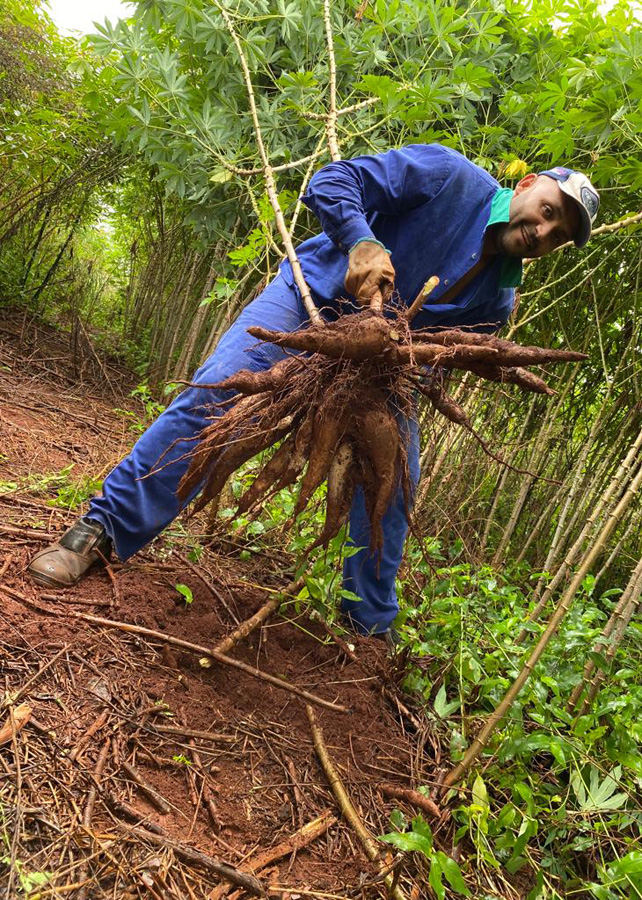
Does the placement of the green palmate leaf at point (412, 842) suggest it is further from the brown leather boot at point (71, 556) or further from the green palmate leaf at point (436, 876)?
the brown leather boot at point (71, 556)

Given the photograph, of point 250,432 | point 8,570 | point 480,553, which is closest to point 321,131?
point 250,432

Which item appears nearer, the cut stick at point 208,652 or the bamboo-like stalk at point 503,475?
the cut stick at point 208,652

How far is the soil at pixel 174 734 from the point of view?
1069mm

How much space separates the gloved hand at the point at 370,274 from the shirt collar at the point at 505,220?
1.54 feet

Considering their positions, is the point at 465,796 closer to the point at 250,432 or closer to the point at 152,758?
the point at 152,758

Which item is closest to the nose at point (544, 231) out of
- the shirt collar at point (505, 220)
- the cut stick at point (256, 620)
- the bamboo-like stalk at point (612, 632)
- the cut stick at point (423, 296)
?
the shirt collar at point (505, 220)

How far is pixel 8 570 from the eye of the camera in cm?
169

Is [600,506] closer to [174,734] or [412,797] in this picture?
[412,797]

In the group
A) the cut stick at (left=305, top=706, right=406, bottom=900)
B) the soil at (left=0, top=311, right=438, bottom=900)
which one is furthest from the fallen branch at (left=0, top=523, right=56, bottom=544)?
the cut stick at (left=305, top=706, right=406, bottom=900)

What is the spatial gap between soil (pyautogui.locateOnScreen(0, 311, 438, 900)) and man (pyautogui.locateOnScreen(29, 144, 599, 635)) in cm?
20

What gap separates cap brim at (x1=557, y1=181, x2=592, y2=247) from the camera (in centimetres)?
179

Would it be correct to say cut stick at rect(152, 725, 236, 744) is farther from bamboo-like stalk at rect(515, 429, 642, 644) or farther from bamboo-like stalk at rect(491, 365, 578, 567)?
bamboo-like stalk at rect(491, 365, 578, 567)

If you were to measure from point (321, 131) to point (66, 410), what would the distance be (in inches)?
88.7

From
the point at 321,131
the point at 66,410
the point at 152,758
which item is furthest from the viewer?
the point at 66,410
